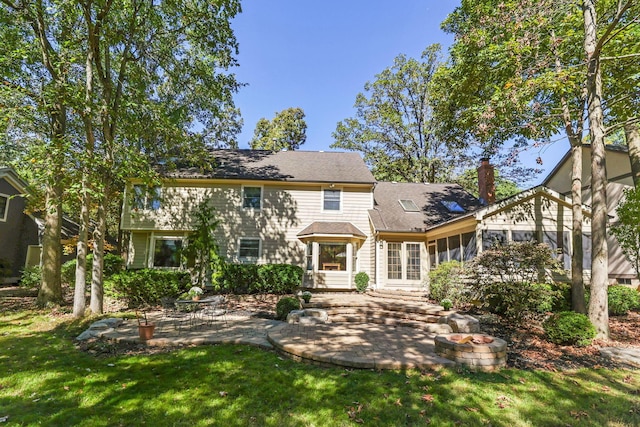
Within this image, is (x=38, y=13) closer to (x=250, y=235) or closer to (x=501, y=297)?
(x=250, y=235)

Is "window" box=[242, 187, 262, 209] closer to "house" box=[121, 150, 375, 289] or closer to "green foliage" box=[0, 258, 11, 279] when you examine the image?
"house" box=[121, 150, 375, 289]

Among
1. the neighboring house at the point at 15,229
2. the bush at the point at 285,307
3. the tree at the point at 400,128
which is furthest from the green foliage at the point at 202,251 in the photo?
the tree at the point at 400,128

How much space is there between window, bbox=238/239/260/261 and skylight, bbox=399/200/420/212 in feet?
25.8

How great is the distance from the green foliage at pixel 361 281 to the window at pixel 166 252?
863cm

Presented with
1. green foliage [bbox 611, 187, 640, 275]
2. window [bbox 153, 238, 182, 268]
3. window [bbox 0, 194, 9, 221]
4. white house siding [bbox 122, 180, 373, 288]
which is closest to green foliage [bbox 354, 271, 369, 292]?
white house siding [bbox 122, 180, 373, 288]

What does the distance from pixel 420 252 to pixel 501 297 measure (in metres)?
5.44

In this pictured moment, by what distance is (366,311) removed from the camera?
31.8 feet

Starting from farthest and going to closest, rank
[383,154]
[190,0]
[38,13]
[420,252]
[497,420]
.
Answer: [383,154]
[420,252]
[190,0]
[38,13]
[497,420]

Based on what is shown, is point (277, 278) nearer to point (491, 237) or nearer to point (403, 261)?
point (403, 261)

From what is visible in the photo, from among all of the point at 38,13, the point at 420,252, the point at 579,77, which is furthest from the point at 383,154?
the point at 38,13

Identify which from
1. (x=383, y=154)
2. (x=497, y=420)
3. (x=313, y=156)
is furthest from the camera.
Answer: (x=383, y=154)

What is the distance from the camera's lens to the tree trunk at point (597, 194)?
730 centimetres

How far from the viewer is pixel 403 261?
14.2m

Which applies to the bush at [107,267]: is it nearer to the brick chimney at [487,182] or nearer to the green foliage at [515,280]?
the green foliage at [515,280]
